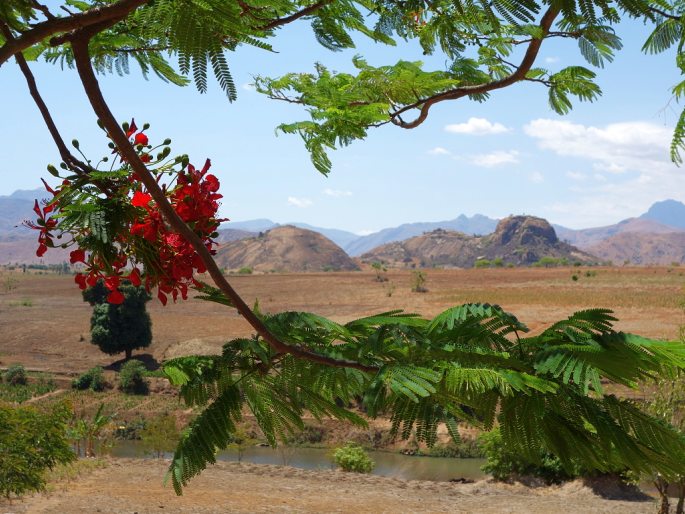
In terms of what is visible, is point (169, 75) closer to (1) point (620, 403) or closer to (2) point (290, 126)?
(2) point (290, 126)

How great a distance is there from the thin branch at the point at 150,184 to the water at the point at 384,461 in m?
21.9

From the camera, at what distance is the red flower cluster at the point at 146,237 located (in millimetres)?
1908

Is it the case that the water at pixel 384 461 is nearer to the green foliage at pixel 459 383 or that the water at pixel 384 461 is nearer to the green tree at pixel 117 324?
the green tree at pixel 117 324

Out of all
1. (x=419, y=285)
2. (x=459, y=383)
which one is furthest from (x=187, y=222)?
(x=419, y=285)

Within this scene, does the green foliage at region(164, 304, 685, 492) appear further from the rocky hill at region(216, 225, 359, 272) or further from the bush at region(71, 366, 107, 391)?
the rocky hill at region(216, 225, 359, 272)

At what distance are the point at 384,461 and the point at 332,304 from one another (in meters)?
33.0

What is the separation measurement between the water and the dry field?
25.8 feet

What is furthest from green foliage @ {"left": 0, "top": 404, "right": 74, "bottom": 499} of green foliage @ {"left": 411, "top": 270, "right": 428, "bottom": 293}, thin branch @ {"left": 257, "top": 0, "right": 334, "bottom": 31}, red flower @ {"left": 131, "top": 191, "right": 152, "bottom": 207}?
green foliage @ {"left": 411, "top": 270, "right": 428, "bottom": 293}

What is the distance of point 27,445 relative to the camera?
10930 millimetres

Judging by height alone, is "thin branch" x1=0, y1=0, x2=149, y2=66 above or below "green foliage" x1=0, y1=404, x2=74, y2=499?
above

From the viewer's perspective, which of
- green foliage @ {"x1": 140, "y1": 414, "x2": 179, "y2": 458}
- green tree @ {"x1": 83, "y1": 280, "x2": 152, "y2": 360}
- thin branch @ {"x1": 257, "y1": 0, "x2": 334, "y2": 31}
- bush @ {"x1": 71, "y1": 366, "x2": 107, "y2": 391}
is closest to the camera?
thin branch @ {"x1": 257, "y1": 0, "x2": 334, "y2": 31}

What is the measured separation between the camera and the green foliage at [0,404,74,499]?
32.3 ft

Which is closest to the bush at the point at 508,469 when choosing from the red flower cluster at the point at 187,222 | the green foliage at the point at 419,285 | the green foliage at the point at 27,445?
the green foliage at the point at 27,445

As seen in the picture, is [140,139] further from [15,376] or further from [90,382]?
[15,376]
